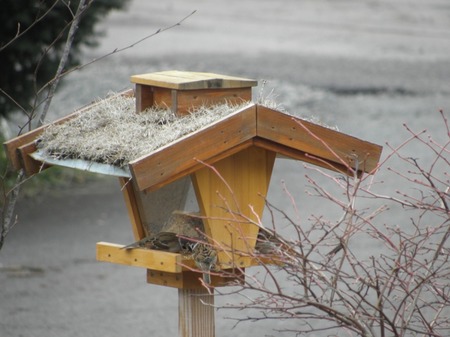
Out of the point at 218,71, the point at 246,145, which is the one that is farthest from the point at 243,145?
the point at 218,71

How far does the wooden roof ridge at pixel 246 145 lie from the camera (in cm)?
253

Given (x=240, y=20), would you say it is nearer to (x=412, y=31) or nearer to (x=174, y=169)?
(x=412, y=31)

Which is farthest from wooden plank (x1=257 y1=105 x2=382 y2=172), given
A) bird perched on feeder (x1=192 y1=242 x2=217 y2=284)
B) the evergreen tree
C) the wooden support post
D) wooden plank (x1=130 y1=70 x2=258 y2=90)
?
the evergreen tree

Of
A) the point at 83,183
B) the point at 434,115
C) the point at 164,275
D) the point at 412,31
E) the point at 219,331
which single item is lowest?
the point at 164,275

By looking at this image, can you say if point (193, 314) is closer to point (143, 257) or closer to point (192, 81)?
point (143, 257)

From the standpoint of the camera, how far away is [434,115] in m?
11.6

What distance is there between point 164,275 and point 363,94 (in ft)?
32.0

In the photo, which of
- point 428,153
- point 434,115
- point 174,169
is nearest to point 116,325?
point 174,169

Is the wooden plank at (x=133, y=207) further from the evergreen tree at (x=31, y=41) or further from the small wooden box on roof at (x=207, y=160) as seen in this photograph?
the evergreen tree at (x=31, y=41)

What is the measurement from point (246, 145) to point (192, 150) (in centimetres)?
23

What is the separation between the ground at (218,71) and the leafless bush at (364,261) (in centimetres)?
37

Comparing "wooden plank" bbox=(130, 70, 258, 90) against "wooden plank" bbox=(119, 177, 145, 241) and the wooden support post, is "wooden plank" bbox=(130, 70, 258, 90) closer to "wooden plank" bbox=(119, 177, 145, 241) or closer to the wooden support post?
"wooden plank" bbox=(119, 177, 145, 241)

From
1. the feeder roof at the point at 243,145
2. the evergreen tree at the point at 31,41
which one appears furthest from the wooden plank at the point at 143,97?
the evergreen tree at the point at 31,41

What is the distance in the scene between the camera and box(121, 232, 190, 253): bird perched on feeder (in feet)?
9.65
